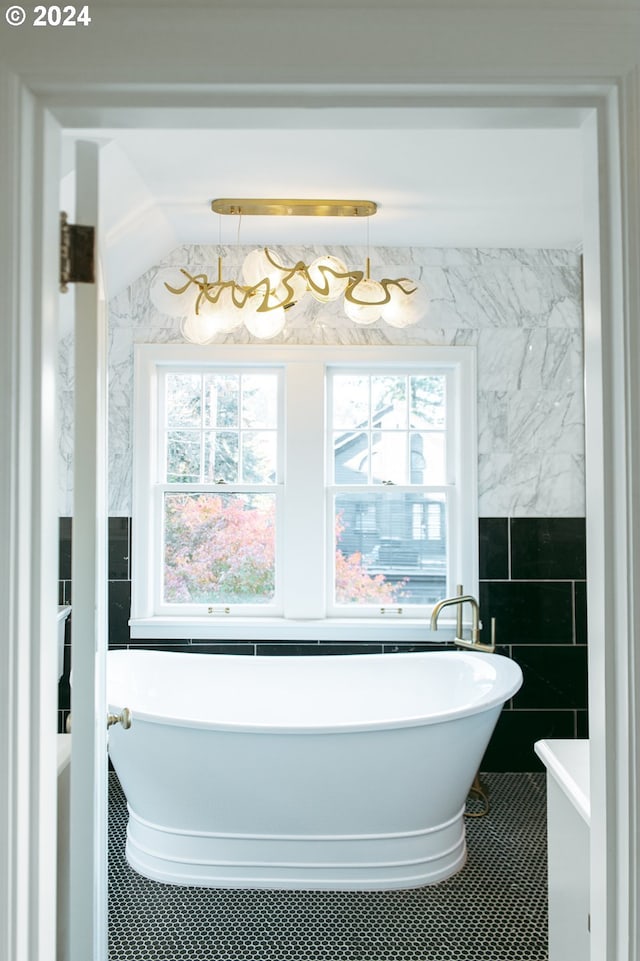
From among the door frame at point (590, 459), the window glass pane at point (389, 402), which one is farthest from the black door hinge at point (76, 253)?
the window glass pane at point (389, 402)

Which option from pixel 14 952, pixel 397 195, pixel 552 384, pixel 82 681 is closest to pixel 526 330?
pixel 552 384

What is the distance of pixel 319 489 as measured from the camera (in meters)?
3.67

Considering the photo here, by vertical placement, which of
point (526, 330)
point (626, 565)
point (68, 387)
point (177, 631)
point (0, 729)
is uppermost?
point (526, 330)

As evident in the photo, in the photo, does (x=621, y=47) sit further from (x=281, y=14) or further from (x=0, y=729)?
(x=0, y=729)

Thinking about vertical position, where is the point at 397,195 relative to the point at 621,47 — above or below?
above

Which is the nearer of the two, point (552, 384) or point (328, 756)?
point (328, 756)

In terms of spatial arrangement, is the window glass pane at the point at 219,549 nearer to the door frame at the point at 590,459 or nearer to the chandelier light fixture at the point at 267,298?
the chandelier light fixture at the point at 267,298

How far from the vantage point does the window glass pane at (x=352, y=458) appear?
378cm

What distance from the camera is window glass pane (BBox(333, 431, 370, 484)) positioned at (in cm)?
378

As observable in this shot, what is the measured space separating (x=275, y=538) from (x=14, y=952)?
2.77 meters

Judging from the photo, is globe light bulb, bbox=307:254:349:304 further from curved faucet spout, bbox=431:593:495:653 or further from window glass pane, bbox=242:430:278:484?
curved faucet spout, bbox=431:593:495:653

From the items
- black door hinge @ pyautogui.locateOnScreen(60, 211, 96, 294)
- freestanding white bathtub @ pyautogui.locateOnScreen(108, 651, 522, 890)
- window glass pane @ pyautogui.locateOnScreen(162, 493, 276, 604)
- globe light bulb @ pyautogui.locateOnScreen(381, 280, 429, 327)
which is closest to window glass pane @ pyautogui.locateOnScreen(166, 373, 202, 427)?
window glass pane @ pyautogui.locateOnScreen(162, 493, 276, 604)

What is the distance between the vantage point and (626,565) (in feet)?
3.32

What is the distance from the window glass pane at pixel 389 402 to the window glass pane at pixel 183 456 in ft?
3.30
